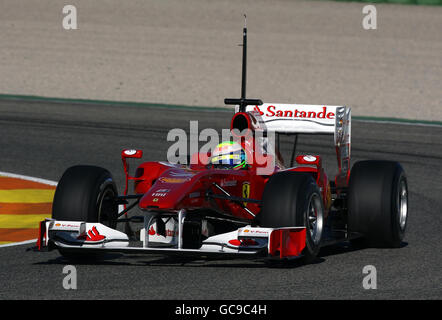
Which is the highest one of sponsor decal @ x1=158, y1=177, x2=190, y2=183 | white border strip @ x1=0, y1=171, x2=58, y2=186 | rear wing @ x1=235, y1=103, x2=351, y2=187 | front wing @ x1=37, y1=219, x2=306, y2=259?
rear wing @ x1=235, y1=103, x2=351, y2=187

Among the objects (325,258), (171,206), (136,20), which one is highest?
(136,20)

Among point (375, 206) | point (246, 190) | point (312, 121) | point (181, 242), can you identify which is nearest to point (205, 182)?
point (246, 190)

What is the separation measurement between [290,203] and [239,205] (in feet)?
2.83

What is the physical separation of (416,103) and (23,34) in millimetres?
10991

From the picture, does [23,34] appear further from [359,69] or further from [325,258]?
[325,258]

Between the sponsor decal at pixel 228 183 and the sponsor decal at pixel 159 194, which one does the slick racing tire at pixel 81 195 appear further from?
the sponsor decal at pixel 228 183

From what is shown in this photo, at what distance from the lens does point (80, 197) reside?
28.3 feet

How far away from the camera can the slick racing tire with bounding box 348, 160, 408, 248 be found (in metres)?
9.35

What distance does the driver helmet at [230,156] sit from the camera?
9.37 metres

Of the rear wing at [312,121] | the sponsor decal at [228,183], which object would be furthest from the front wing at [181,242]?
the rear wing at [312,121]

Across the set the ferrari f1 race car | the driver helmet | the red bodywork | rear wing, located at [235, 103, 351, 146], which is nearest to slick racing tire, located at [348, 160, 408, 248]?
the ferrari f1 race car

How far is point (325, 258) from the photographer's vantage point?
8.98m

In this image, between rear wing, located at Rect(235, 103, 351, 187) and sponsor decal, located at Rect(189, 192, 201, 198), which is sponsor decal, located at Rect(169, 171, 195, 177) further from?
rear wing, located at Rect(235, 103, 351, 187)
